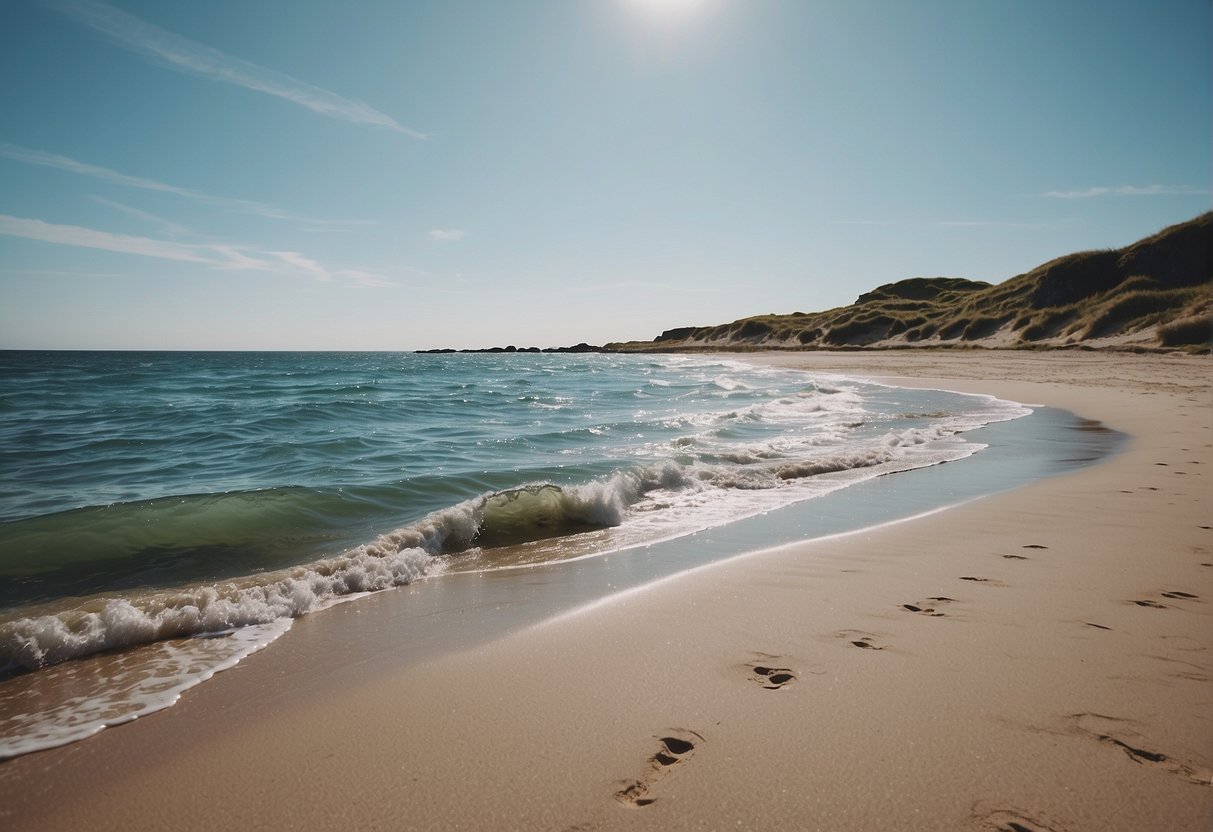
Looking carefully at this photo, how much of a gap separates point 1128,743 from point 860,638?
45.9 inches

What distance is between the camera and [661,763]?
2.18 metres

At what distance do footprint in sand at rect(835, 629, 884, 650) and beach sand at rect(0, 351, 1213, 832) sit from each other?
0.09 ft

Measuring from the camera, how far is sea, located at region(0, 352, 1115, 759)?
3803mm

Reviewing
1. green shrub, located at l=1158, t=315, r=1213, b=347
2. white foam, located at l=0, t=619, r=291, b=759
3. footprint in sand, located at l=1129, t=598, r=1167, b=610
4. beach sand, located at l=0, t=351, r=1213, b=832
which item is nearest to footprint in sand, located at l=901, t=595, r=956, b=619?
beach sand, located at l=0, t=351, r=1213, b=832

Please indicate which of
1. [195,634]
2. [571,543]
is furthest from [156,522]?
[571,543]

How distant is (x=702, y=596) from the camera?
4.07 m

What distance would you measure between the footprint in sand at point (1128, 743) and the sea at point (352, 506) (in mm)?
2812

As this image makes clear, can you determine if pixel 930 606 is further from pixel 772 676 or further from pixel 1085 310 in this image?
pixel 1085 310

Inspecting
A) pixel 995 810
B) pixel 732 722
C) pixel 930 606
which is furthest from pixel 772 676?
pixel 930 606

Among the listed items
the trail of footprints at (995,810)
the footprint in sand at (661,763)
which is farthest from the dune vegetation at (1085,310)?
the footprint in sand at (661,763)

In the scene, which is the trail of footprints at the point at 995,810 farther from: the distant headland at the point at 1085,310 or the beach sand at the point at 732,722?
the distant headland at the point at 1085,310

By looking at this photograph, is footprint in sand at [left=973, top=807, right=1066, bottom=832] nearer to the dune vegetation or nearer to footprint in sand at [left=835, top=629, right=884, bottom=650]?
footprint in sand at [left=835, top=629, right=884, bottom=650]

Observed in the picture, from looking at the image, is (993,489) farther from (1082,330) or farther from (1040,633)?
(1082,330)

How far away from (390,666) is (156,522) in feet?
17.0
